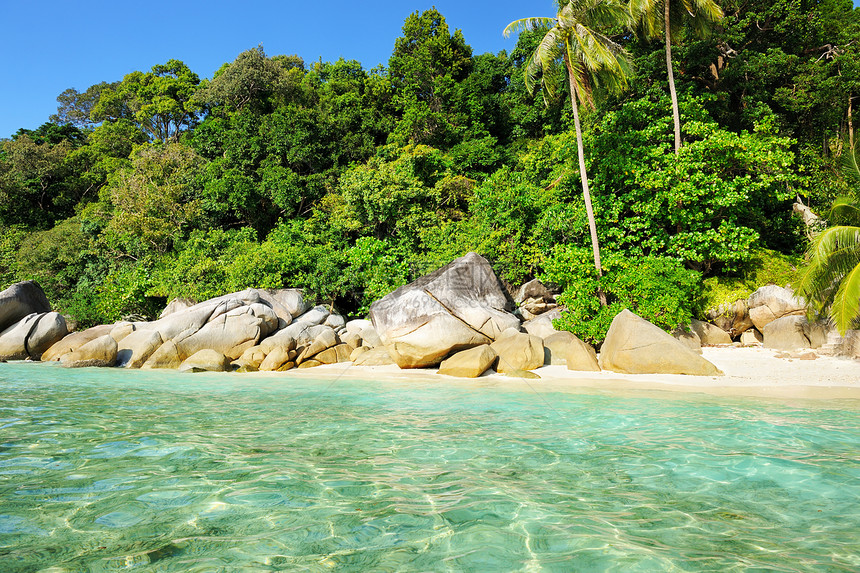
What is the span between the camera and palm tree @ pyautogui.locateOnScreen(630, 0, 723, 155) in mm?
13852

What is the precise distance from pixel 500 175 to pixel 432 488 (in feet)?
51.0

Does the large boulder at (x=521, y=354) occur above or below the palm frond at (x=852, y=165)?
below

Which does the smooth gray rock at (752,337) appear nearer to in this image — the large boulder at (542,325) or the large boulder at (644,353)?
the large boulder at (644,353)

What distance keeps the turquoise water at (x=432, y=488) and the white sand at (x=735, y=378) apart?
1412 mm

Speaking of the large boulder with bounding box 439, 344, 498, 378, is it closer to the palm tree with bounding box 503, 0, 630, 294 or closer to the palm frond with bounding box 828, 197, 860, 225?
the palm tree with bounding box 503, 0, 630, 294

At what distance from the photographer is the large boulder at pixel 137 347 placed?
13.7m

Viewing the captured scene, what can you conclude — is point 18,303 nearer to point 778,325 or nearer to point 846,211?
point 778,325

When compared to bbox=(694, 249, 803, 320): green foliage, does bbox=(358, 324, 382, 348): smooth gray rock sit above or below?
below

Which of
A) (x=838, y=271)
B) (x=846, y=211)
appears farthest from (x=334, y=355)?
(x=846, y=211)

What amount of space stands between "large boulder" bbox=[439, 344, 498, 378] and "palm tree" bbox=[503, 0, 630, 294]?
5.02m

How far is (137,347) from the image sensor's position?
13992 mm

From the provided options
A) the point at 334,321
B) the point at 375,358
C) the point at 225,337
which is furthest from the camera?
the point at 334,321

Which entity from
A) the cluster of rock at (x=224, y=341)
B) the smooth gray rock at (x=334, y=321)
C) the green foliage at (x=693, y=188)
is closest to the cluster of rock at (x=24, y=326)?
the cluster of rock at (x=224, y=341)

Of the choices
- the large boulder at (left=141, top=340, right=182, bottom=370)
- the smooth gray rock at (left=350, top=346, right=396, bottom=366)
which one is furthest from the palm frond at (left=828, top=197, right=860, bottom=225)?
the large boulder at (left=141, top=340, right=182, bottom=370)
